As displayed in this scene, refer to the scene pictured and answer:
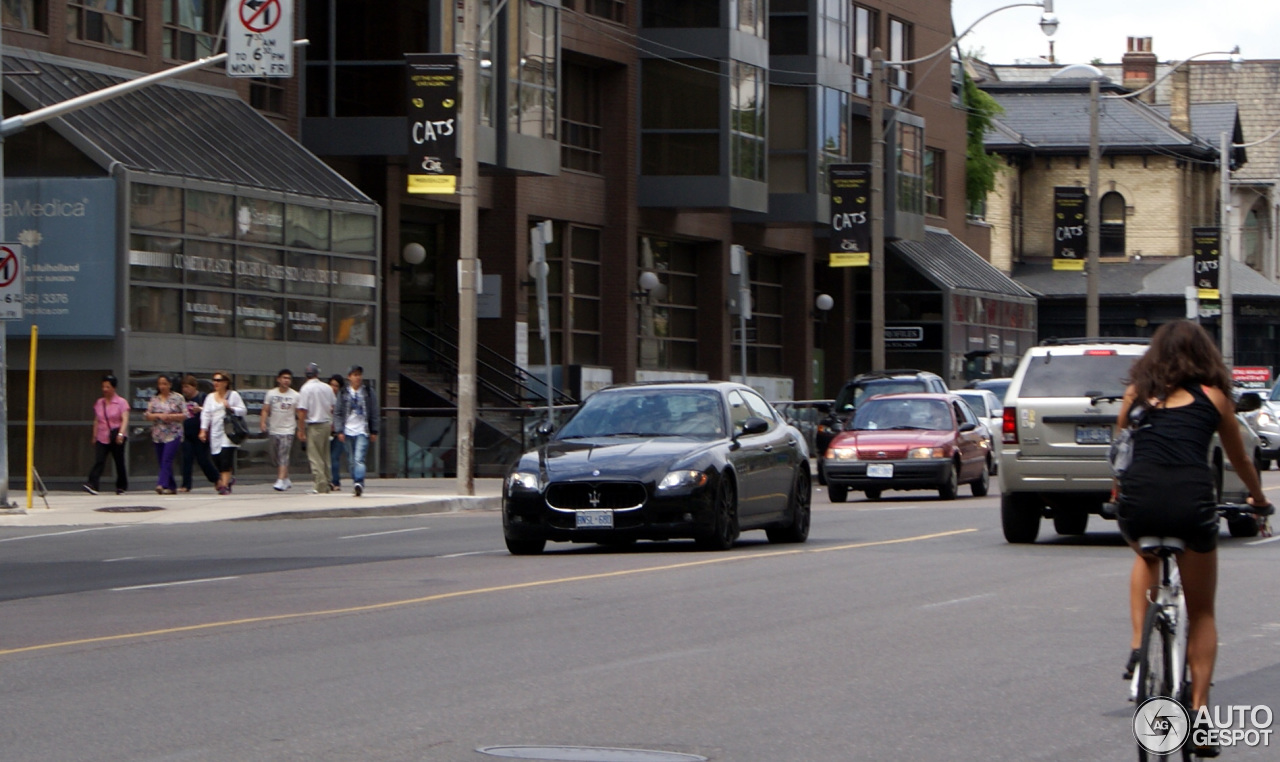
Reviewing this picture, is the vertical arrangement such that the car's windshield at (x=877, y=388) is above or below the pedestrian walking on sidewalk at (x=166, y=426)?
above

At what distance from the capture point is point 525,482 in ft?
55.4

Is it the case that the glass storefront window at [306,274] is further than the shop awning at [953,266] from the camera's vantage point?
No

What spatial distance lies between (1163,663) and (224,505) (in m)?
19.6

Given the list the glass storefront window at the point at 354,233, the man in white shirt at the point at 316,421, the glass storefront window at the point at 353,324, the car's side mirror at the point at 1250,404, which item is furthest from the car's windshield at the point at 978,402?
the car's side mirror at the point at 1250,404

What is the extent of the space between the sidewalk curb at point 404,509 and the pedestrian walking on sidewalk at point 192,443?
3.91 metres

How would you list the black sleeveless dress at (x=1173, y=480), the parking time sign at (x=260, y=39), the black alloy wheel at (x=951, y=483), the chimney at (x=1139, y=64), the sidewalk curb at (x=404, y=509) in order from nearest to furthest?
the black sleeveless dress at (x=1173, y=480) < the sidewalk curb at (x=404, y=509) < the parking time sign at (x=260, y=39) < the black alloy wheel at (x=951, y=483) < the chimney at (x=1139, y=64)

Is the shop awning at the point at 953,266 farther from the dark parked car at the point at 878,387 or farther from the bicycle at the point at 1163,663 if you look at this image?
the bicycle at the point at 1163,663

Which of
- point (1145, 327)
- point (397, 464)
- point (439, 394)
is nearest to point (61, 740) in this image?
point (397, 464)

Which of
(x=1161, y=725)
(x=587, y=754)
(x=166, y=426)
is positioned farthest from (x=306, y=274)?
(x=1161, y=725)

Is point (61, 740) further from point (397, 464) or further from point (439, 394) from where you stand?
point (439, 394)

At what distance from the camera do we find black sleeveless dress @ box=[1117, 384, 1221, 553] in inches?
283

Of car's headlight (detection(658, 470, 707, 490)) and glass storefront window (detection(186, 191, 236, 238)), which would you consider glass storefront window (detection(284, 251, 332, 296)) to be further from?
car's headlight (detection(658, 470, 707, 490))

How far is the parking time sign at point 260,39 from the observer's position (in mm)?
24203

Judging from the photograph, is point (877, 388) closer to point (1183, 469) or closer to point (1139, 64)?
point (1183, 469)
